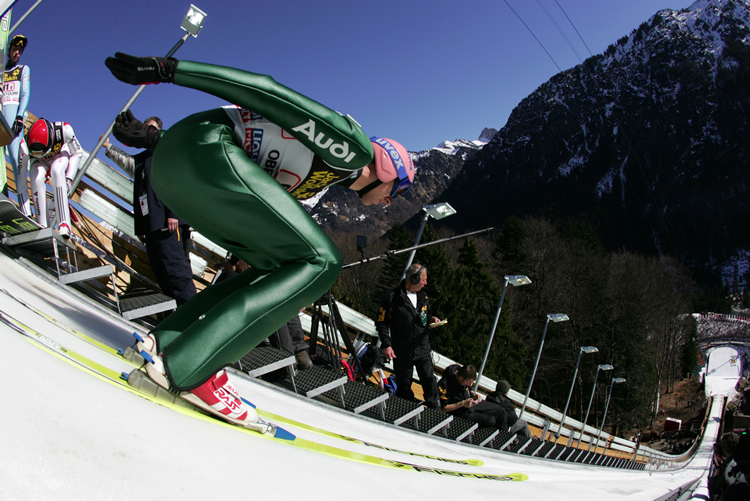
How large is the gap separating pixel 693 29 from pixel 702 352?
12577 cm

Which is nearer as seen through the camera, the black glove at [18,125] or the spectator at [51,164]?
the spectator at [51,164]

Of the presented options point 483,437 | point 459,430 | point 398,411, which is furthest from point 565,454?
point 398,411

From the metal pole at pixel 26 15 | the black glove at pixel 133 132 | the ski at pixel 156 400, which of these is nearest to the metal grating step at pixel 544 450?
the ski at pixel 156 400

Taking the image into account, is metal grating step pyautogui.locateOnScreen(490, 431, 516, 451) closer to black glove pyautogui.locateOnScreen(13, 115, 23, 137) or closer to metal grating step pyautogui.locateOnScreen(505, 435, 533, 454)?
metal grating step pyautogui.locateOnScreen(505, 435, 533, 454)

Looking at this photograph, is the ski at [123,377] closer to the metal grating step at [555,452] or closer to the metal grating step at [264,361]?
the metal grating step at [264,361]

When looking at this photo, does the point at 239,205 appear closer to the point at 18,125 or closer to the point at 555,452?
the point at 18,125

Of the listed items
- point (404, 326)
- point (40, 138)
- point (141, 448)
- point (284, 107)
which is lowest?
point (141, 448)

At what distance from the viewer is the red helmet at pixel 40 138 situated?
451 centimetres

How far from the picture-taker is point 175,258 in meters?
3.81

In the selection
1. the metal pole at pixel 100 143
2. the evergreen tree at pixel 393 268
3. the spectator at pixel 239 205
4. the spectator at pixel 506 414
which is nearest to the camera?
the spectator at pixel 239 205

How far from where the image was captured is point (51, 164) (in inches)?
191

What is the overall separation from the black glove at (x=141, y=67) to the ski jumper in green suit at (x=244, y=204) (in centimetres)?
4

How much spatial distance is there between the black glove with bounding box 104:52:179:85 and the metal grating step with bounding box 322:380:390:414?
2499 mm

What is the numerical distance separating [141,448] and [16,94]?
5481mm
